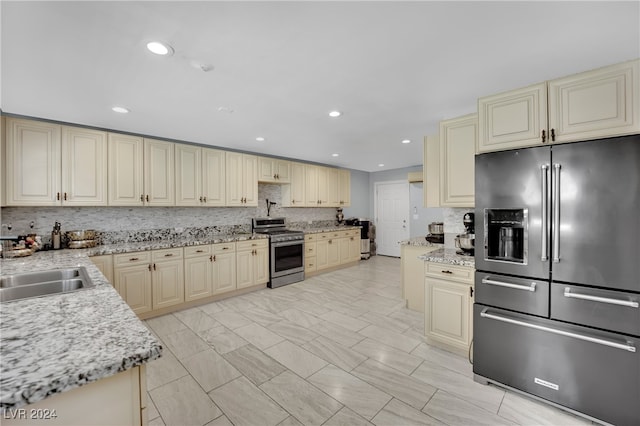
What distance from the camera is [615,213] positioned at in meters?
1.67

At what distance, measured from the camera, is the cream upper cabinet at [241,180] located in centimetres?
445

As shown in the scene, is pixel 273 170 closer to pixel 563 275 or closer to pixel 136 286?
pixel 136 286

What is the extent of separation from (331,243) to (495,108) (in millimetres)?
4088

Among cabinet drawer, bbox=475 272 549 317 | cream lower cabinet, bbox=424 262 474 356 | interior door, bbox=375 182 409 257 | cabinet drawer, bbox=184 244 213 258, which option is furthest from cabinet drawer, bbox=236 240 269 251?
interior door, bbox=375 182 409 257

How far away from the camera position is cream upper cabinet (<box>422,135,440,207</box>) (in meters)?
3.17

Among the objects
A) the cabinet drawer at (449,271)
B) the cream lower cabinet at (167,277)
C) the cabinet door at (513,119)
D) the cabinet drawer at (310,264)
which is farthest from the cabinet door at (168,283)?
the cabinet door at (513,119)

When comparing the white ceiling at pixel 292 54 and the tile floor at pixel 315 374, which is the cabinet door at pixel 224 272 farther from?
the white ceiling at pixel 292 54

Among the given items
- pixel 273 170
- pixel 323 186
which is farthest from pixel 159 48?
pixel 323 186

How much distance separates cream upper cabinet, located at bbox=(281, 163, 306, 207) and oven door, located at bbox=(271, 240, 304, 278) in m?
0.93

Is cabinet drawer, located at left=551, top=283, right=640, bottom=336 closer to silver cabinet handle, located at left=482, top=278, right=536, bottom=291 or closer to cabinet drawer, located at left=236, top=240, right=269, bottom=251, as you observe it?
silver cabinet handle, located at left=482, top=278, right=536, bottom=291

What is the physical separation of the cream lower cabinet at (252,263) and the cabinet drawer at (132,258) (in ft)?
4.09

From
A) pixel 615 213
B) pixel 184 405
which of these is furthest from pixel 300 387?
pixel 615 213

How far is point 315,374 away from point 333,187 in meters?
4.57

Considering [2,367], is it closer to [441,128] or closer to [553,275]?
[553,275]
